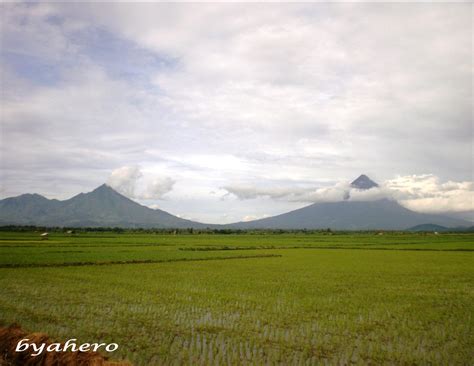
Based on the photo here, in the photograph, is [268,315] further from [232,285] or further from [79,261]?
[79,261]

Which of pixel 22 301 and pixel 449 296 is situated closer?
pixel 22 301

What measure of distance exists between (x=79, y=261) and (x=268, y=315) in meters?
15.4

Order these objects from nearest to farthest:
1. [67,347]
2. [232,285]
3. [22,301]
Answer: [67,347], [22,301], [232,285]

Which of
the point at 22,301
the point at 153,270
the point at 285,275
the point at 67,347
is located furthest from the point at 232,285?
the point at 67,347

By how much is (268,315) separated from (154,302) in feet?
11.7

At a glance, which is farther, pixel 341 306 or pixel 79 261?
pixel 79 261

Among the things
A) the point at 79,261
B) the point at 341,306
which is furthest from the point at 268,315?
the point at 79,261

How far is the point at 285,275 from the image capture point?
18562mm

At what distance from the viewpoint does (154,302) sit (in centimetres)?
1134

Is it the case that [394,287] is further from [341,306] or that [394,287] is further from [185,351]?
[185,351]

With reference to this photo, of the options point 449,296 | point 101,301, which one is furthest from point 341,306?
point 101,301

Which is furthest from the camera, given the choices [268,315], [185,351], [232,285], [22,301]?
[232,285]

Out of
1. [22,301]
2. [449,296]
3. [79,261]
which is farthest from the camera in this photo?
[79,261]

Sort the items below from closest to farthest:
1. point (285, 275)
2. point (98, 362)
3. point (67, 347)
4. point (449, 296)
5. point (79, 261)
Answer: point (98, 362)
point (67, 347)
point (449, 296)
point (285, 275)
point (79, 261)
